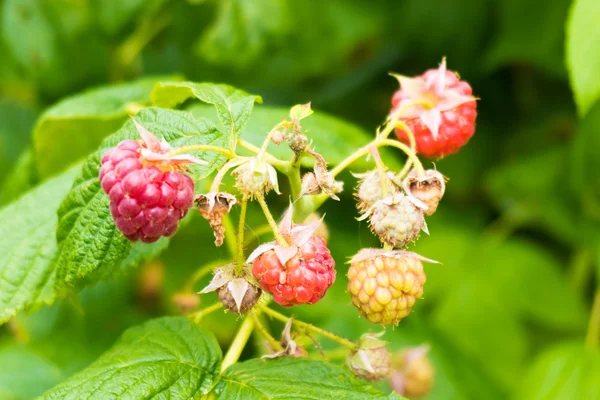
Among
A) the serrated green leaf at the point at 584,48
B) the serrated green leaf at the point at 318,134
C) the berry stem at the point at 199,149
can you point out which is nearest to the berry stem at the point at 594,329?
the serrated green leaf at the point at 318,134

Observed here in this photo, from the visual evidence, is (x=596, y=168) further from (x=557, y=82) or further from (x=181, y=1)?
(x=181, y=1)

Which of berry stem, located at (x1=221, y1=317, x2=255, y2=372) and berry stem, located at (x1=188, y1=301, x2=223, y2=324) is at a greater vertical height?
berry stem, located at (x1=188, y1=301, x2=223, y2=324)

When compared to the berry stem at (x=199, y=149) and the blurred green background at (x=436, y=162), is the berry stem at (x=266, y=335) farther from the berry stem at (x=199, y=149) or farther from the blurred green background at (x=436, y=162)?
the blurred green background at (x=436, y=162)

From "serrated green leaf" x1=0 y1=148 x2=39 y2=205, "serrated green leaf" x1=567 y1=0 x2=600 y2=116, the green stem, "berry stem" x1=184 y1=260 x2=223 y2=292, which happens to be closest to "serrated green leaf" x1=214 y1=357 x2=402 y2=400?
"berry stem" x1=184 y1=260 x2=223 y2=292

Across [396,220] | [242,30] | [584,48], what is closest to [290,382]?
[396,220]

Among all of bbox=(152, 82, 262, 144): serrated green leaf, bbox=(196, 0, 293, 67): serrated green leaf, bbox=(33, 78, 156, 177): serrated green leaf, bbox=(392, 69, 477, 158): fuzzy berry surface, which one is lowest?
bbox=(152, 82, 262, 144): serrated green leaf

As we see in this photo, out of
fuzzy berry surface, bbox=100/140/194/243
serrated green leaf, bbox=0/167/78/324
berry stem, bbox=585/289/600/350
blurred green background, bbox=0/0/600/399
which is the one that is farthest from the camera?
berry stem, bbox=585/289/600/350

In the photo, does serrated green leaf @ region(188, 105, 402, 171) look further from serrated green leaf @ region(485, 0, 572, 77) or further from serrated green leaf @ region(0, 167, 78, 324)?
serrated green leaf @ region(485, 0, 572, 77)

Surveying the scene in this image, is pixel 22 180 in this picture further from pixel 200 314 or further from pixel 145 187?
pixel 145 187
